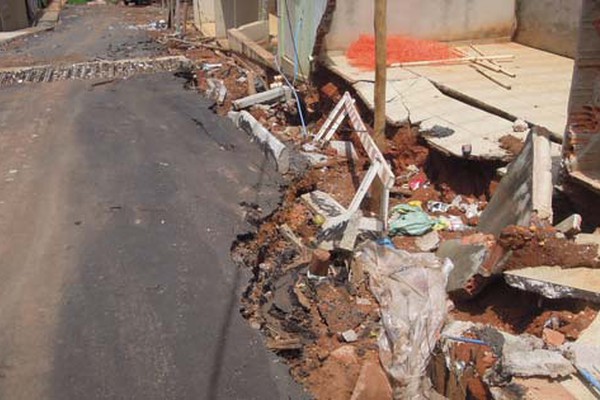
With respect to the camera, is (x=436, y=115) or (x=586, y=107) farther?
(x=436, y=115)

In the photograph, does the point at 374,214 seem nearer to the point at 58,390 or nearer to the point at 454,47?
the point at 58,390

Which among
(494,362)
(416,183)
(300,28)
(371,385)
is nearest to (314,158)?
(416,183)

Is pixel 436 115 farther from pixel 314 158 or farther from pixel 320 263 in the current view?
pixel 320 263

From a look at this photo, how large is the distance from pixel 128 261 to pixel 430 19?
26.6ft

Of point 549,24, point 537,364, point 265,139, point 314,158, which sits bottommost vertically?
point 314,158

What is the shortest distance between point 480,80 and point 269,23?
9765 mm

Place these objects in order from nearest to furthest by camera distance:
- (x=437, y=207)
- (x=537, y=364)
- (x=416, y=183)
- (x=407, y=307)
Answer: (x=537, y=364), (x=407, y=307), (x=437, y=207), (x=416, y=183)

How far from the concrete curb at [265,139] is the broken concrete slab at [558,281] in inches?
158

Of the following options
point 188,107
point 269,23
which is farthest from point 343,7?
point 269,23

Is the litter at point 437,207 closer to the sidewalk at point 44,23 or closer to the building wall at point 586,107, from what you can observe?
the building wall at point 586,107

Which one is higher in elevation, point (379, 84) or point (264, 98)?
point (379, 84)

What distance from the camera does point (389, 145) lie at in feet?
27.3

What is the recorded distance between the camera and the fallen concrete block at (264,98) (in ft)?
36.4

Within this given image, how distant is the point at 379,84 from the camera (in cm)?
695
